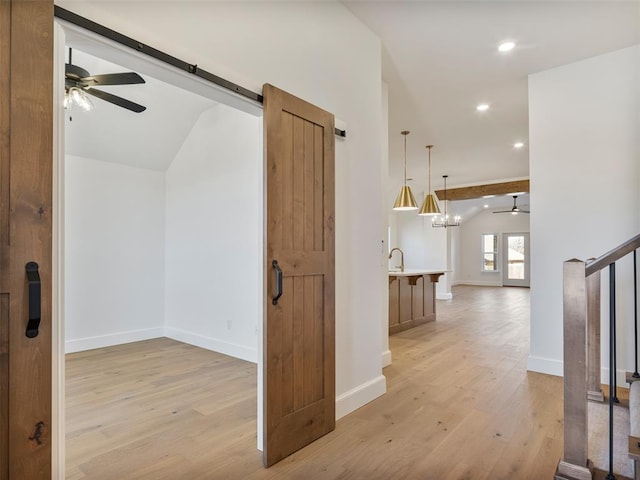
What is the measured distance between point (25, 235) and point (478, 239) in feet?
48.0

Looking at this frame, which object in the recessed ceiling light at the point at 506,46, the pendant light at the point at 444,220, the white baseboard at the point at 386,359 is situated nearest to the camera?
the recessed ceiling light at the point at 506,46

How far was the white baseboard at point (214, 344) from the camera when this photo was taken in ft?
13.1

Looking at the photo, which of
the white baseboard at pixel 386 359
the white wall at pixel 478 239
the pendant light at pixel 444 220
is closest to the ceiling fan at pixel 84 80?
the white baseboard at pixel 386 359

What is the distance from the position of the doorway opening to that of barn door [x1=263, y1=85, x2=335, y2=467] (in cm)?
120

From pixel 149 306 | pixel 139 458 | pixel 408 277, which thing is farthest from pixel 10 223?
pixel 408 277

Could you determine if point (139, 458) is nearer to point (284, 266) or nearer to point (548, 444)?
point (284, 266)

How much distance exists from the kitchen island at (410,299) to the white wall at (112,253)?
3391mm

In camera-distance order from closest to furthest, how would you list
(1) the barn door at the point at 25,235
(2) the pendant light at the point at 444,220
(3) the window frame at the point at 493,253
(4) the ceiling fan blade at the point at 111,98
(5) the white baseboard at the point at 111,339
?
(1) the barn door at the point at 25,235 < (4) the ceiling fan blade at the point at 111,98 < (5) the white baseboard at the point at 111,339 < (2) the pendant light at the point at 444,220 < (3) the window frame at the point at 493,253

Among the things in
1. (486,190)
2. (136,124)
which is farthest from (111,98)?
(486,190)

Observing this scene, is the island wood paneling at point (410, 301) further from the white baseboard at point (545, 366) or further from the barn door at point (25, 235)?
the barn door at point (25, 235)

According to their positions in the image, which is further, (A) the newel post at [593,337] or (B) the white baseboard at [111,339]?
(B) the white baseboard at [111,339]

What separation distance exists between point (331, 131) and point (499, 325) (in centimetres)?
511

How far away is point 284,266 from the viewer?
82.8 inches

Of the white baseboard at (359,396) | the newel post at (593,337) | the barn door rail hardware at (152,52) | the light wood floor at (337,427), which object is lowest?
the light wood floor at (337,427)
